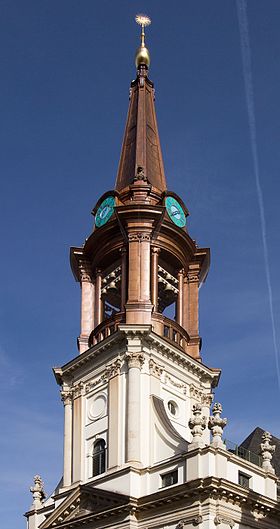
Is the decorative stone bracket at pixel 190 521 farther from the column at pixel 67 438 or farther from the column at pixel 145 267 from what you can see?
the column at pixel 145 267

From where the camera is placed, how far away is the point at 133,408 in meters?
52.5

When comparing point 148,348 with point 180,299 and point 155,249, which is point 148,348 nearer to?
point 180,299

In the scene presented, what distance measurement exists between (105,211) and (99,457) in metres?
16.1

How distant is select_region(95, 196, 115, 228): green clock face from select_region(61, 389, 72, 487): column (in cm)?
1100

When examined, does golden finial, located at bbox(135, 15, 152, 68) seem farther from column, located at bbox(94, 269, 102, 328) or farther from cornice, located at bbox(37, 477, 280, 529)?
cornice, located at bbox(37, 477, 280, 529)

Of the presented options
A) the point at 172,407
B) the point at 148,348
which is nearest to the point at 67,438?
the point at 172,407

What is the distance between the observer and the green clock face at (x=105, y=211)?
6091 cm

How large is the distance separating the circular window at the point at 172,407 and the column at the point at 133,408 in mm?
2985

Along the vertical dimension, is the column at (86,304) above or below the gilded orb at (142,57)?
below

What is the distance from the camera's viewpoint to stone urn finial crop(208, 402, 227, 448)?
157ft

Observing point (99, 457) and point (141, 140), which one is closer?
point (99, 457)

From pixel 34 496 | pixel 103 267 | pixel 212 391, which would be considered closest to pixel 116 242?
pixel 103 267

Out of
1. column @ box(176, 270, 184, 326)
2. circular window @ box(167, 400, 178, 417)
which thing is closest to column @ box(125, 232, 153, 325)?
column @ box(176, 270, 184, 326)

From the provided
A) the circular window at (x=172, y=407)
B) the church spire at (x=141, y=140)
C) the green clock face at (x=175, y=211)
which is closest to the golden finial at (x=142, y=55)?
the church spire at (x=141, y=140)
